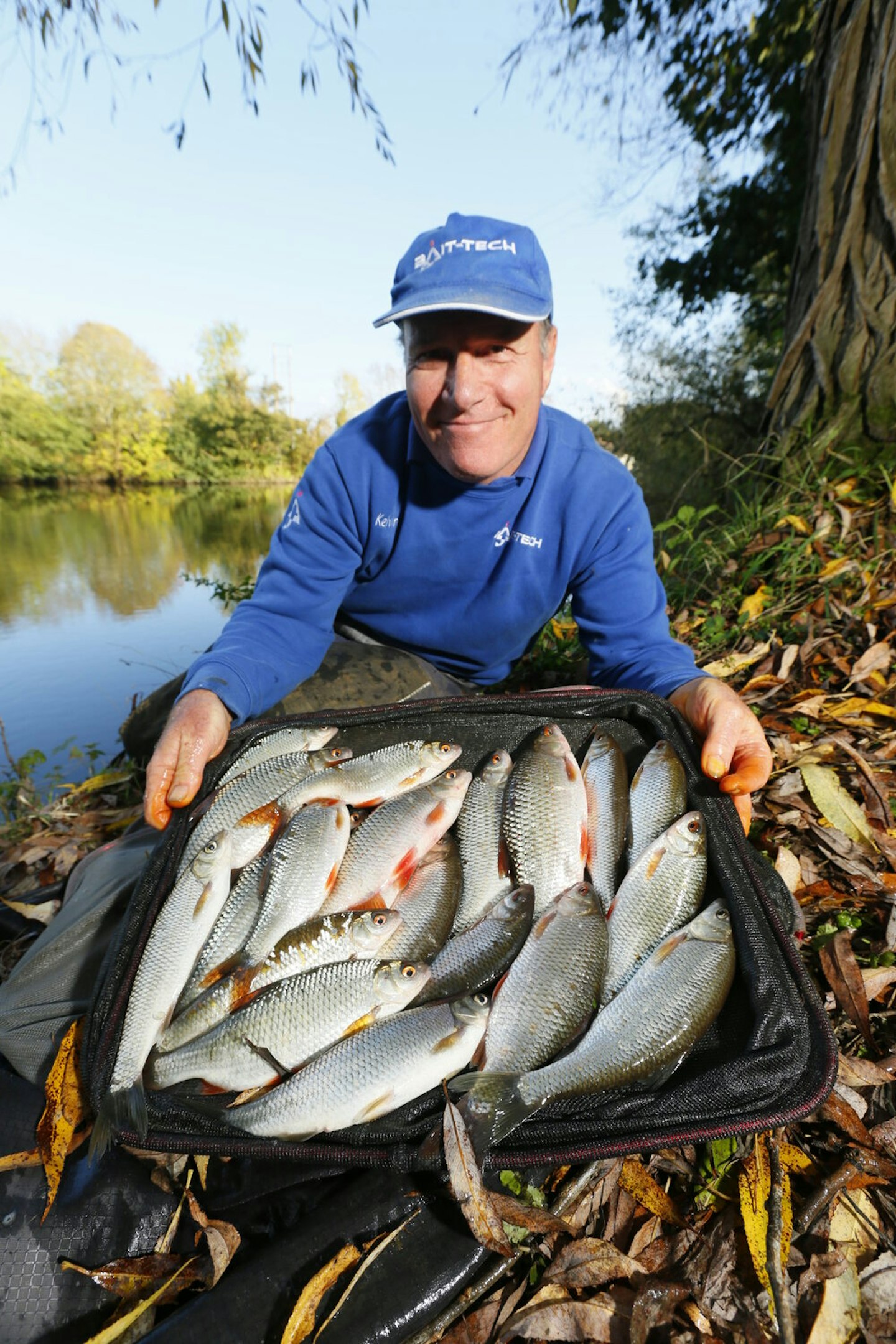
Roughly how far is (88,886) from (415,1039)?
1249 mm

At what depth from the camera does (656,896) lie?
1.73 m

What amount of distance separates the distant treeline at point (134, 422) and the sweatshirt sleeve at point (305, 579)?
3535cm

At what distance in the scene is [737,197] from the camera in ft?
25.6

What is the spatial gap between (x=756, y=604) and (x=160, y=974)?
3.22 meters

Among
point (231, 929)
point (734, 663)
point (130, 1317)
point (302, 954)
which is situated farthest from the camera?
point (734, 663)

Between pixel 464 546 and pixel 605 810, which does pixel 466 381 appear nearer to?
pixel 464 546

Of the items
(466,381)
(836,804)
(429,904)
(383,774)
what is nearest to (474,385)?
(466,381)

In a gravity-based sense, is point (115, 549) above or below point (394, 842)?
above

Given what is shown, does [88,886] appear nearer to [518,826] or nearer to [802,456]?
[518,826]

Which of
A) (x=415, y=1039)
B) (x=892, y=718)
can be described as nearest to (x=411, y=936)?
(x=415, y=1039)

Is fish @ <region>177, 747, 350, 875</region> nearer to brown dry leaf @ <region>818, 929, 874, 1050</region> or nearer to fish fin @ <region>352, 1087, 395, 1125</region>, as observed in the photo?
fish fin @ <region>352, 1087, 395, 1125</region>

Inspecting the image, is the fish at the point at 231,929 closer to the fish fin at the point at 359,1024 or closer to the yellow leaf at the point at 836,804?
the fish fin at the point at 359,1024

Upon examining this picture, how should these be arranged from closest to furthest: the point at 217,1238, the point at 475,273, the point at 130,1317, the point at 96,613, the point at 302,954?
the point at 130,1317, the point at 217,1238, the point at 302,954, the point at 475,273, the point at 96,613

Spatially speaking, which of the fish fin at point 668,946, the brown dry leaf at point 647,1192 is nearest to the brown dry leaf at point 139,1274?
the brown dry leaf at point 647,1192
